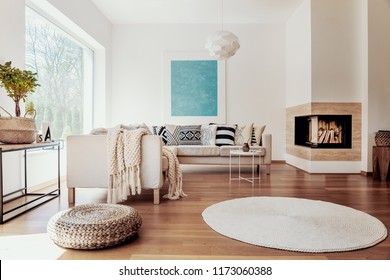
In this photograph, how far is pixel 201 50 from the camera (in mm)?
6152

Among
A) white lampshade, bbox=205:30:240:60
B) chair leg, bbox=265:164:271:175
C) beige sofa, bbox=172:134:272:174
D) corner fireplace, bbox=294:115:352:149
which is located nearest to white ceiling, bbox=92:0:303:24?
white lampshade, bbox=205:30:240:60

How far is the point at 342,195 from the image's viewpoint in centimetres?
319

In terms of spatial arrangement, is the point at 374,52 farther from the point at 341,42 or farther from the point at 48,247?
the point at 48,247

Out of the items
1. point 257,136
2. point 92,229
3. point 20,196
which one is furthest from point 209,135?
point 92,229

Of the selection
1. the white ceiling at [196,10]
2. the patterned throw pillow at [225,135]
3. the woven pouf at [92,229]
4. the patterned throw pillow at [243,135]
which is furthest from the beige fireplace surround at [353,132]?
the woven pouf at [92,229]

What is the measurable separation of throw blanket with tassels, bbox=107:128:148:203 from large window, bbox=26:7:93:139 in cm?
117

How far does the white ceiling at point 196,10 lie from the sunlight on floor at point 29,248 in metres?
4.41

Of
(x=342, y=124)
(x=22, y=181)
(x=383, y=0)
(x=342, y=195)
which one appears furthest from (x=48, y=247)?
(x=383, y=0)

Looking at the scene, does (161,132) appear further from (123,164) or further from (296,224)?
(296,224)

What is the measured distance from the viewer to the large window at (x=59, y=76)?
3932mm

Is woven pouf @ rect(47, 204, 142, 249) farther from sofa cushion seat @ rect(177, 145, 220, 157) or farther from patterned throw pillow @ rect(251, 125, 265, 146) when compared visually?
patterned throw pillow @ rect(251, 125, 265, 146)

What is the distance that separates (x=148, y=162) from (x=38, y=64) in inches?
94.4

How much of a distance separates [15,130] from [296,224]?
2.42 metres

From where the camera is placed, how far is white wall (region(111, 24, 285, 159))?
6.17m
